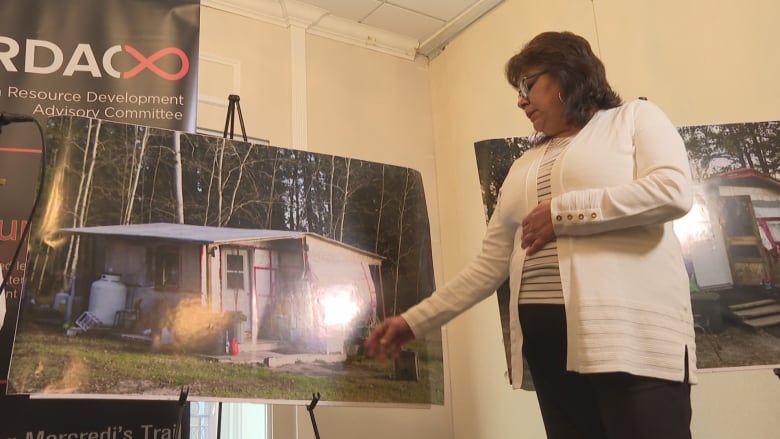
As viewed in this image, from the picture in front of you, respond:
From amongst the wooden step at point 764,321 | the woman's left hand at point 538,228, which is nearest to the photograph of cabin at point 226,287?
the woman's left hand at point 538,228

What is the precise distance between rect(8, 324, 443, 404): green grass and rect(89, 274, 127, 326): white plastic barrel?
0.16 feet

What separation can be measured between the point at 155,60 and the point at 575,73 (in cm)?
134

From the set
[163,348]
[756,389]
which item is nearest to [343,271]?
[163,348]

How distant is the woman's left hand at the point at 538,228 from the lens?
1.14 meters

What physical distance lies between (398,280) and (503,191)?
0.58m

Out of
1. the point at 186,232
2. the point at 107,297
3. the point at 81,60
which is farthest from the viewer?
the point at 81,60

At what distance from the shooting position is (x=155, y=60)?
6.43ft

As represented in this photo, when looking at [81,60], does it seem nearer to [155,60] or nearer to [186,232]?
[155,60]

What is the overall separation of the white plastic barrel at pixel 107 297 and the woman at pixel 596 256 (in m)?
0.90

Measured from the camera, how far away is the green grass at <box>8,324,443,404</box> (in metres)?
1.32

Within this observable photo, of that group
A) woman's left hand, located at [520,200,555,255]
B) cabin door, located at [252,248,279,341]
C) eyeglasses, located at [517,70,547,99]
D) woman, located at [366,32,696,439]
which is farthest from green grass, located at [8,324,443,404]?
eyeglasses, located at [517,70,547,99]

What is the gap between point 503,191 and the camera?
1386 millimetres

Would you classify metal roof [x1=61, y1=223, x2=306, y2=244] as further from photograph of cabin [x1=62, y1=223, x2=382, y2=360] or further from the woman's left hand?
the woman's left hand

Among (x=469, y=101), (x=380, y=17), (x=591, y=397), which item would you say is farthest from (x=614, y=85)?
(x=591, y=397)
